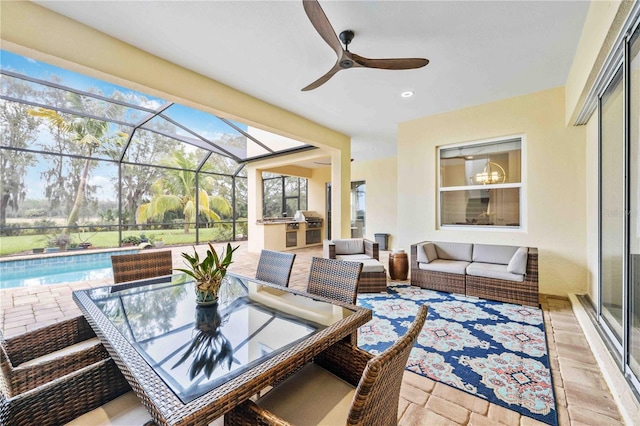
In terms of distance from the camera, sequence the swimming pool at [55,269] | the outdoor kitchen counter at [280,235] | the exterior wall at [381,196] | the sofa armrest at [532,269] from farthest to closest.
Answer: the exterior wall at [381,196]
the outdoor kitchen counter at [280,235]
the swimming pool at [55,269]
the sofa armrest at [532,269]

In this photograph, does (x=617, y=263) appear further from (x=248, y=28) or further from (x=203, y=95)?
(x=203, y=95)

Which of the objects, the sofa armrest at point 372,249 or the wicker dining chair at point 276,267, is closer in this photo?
the wicker dining chair at point 276,267

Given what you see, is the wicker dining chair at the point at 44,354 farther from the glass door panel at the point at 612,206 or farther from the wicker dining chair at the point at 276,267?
the glass door panel at the point at 612,206

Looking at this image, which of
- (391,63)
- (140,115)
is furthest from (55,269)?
(391,63)

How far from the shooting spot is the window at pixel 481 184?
162 inches

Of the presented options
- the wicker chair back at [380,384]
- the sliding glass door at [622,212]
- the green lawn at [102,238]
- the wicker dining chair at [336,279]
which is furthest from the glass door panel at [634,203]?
the green lawn at [102,238]

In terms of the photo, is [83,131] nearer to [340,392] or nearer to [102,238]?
[102,238]

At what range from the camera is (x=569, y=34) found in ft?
8.39

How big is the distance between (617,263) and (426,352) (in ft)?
6.12

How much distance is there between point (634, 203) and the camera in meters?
1.84

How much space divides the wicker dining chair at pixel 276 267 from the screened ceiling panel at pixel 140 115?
12.8 ft

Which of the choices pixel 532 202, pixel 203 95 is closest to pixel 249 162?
pixel 203 95

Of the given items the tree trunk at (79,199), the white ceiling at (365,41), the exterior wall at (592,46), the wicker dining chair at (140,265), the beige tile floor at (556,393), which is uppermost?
the white ceiling at (365,41)

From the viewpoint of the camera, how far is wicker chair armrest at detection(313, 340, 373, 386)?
1.22m
